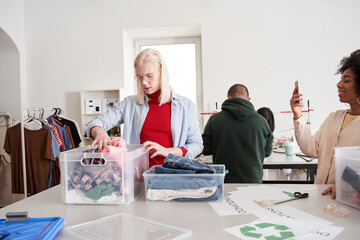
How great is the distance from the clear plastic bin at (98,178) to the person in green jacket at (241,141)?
1.10 metres

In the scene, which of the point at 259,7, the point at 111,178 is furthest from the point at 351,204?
the point at 259,7

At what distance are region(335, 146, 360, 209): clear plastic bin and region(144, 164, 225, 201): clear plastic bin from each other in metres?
0.44

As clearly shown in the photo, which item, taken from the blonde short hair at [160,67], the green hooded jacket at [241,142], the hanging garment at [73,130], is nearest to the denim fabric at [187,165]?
the blonde short hair at [160,67]

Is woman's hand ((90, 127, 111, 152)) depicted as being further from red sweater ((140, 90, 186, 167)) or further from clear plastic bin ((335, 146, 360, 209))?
clear plastic bin ((335, 146, 360, 209))

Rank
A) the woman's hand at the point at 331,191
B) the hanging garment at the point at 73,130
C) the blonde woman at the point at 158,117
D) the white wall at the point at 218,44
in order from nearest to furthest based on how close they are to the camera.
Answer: the woman's hand at the point at 331,191, the blonde woman at the point at 158,117, the hanging garment at the point at 73,130, the white wall at the point at 218,44

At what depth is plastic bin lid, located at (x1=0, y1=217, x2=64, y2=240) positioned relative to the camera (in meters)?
0.76

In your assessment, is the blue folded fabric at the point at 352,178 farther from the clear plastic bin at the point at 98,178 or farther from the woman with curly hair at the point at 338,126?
the clear plastic bin at the point at 98,178

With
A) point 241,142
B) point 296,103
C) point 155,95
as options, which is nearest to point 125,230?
point 155,95

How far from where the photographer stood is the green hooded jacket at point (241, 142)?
207cm

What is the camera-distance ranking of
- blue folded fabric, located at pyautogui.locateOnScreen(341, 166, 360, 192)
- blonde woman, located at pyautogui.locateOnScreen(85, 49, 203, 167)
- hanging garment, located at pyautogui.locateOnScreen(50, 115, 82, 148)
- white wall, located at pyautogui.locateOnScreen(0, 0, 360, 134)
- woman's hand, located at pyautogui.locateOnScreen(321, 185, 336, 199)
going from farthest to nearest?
white wall, located at pyautogui.locateOnScreen(0, 0, 360, 134) < hanging garment, located at pyautogui.locateOnScreen(50, 115, 82, 148) < blonde woman, located at pyautogui.locateOnScreen(85, 49, 203, 167) < woman's hand, located at pyautogui.locateOnScreen(321, 185, 336, 199) < blue folded fabric, located at pyautogui.locateOnScreen(341, 166, 360, 192)

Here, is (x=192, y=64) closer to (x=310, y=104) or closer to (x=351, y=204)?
(x=310, y=104)

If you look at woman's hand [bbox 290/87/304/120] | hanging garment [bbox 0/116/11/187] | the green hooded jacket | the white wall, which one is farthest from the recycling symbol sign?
hanging garment [bbox 0/116/11/187]

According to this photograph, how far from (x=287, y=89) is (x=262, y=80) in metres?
0.39

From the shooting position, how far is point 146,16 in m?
4.52
